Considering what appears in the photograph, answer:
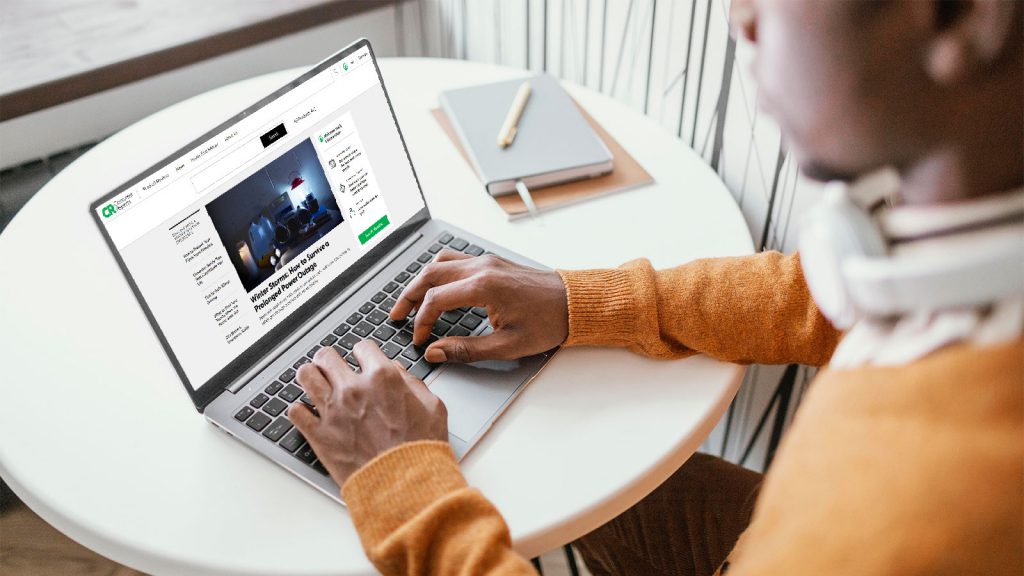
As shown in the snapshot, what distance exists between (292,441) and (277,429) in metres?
0.02

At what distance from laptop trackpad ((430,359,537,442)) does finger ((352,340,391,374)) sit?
0.20ft

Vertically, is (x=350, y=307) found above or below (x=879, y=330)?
below

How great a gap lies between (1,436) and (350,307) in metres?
0.35

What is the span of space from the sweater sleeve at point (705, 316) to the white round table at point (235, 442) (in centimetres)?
2

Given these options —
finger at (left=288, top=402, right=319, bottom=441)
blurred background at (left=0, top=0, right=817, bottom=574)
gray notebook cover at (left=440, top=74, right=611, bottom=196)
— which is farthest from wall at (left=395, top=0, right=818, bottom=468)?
finger at (left=288, top=402, right=319, bottom=441)

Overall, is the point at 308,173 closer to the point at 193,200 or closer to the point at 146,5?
the point at 193,200

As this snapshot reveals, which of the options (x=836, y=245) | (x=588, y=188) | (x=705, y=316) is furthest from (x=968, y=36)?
(x=588, y=188)

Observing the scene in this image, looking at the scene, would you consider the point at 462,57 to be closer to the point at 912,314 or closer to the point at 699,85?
the point at 699,85

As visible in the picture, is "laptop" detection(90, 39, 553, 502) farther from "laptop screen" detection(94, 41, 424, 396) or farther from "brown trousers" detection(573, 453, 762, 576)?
"brown trousers" detection(573, 453, 762, 576)

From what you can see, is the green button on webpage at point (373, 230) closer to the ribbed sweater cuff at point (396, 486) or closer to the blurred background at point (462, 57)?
the ribbed sweater cuff at point (396, 486)

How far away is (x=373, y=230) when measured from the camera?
959 millimetres

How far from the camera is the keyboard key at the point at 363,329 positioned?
2.89ft

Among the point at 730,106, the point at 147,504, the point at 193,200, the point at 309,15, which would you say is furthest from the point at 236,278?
the point at 309,15

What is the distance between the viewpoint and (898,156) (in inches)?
18.5
